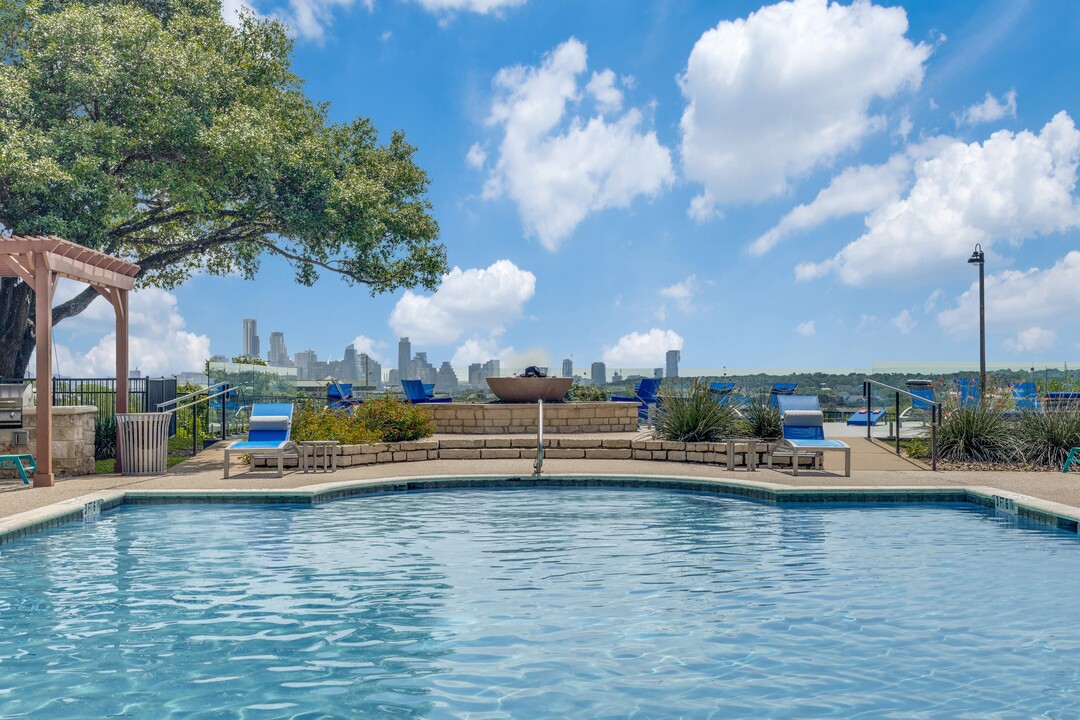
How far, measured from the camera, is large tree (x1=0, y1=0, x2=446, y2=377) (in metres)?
16.1

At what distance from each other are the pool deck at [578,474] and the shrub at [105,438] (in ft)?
5.68

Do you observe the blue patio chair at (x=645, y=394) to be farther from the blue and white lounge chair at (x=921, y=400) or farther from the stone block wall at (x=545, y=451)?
the blue and white lounge chair at (x=921, y=400)

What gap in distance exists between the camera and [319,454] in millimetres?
12227

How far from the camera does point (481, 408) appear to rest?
50.0ft

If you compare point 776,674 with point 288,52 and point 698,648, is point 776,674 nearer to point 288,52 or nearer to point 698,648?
point 698,648

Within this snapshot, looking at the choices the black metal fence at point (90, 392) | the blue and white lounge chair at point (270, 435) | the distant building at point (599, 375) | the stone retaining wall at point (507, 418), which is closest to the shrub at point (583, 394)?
the stone retaining wall at point (507, 418)

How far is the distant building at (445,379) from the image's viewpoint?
23.0 meters

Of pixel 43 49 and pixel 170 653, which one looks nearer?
pixel 170 653

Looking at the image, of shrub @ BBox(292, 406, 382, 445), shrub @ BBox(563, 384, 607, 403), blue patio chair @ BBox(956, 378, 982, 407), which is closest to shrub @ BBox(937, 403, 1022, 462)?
blue patio chair @ BBox(956, 378, 982, 407)

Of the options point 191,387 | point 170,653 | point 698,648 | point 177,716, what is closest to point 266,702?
point 177,716

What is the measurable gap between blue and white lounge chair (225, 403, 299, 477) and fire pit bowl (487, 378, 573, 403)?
452 centimetres

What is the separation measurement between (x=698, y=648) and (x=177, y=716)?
277 cm

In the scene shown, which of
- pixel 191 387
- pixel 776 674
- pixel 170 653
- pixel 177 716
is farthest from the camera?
pixel 191 387

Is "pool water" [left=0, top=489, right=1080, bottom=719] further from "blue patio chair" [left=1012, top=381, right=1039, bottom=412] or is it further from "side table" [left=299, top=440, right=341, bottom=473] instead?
"blue patio chair" [left=1012, top=381, right=1039, bottom=412]
